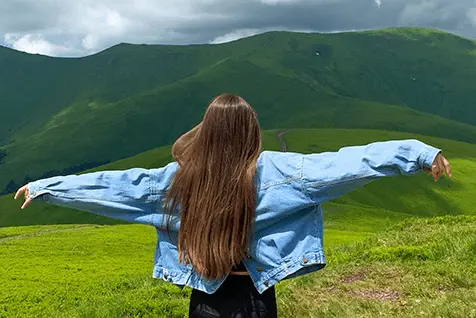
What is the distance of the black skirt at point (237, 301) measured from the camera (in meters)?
4.82

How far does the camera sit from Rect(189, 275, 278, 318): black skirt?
15.8 ft

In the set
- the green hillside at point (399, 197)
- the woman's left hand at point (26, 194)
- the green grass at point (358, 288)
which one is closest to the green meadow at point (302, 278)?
the green grass at point (358, 288)

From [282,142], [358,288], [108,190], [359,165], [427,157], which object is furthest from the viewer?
[282,142]

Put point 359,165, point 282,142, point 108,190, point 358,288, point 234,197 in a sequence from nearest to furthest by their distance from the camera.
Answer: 1. point 359,165
2. point 234,197
3. point 108,190
4. point 358,288
5. point 282,142

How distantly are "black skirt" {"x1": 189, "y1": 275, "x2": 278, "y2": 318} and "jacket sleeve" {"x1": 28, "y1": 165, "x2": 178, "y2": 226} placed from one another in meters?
0.86

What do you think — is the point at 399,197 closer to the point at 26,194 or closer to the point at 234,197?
the point at 234,197

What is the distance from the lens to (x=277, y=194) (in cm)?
473

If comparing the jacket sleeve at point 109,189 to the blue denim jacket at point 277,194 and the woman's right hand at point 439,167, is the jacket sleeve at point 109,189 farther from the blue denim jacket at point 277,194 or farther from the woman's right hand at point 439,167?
the woman's right hand at point 439,167

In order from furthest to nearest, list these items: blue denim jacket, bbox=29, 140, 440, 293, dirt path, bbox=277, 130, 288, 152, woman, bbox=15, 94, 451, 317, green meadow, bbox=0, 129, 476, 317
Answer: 1. dirt path, bbox=277, 130, 288, 152
2. green meadow, bbox=0, 129, 476, 317
3. woman, bbox=15, 94, 451, 317
4. blue denim jacket, bbox=29, 140, 440, 293

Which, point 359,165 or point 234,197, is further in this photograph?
point 234,197

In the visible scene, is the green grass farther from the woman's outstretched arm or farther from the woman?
the woman's outstretched arm

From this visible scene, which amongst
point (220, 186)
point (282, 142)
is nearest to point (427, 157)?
point (220, 186)

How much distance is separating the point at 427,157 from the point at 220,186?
1.70 m

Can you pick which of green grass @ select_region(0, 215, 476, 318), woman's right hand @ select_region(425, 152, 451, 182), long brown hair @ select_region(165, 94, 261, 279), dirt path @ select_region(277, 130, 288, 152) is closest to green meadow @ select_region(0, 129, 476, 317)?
green grass @ select_region(0, 215, 476, 318)
